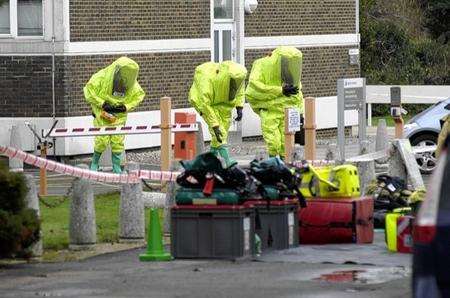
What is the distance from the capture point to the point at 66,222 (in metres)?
19.2

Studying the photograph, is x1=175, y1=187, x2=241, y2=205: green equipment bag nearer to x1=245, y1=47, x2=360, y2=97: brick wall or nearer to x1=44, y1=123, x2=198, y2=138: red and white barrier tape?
x1=44, y1=123, x2=198, y2=138: red and white barrier tape

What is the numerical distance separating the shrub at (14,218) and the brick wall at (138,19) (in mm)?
14942

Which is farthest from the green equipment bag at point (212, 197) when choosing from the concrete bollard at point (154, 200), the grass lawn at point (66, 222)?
the concrete bollard at point (154, 200)

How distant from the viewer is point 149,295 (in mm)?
13328

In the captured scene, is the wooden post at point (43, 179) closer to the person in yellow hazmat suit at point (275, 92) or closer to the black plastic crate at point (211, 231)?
the person in yellow hazmat suit at point (275, 92)

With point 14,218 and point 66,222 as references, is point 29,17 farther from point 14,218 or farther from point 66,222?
point 14,218

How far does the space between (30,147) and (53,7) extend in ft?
8.23

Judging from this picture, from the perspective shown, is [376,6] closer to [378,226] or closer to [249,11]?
[249,11]

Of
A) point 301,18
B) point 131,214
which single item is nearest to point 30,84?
point 301,18

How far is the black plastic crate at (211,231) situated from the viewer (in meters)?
15.3

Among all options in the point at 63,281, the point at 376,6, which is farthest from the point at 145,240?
the point at 376,6

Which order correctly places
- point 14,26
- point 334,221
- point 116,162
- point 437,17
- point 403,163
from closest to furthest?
1. point 334,221
2. point 403,163
3. point 116,162
4. point 14,26
5. point 437,17

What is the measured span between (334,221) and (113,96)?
27.7 feet

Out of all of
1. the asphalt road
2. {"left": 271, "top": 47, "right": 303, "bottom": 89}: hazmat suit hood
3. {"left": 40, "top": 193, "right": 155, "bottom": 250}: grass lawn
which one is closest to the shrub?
the asphalt road
